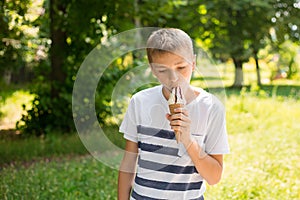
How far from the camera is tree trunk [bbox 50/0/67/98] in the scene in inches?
239

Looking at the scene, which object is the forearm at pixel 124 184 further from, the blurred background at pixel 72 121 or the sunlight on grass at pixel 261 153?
the sunlight on grass at pixel 261 153

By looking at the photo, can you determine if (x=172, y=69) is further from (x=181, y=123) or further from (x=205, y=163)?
(x=205, y=163)

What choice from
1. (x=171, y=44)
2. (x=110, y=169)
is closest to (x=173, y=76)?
(x=171, y=44)

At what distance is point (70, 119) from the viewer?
655 cm

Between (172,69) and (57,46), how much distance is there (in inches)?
200

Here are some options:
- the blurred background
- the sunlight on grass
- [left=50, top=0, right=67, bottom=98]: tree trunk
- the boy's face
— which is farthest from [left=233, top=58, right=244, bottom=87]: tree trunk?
the boy's face

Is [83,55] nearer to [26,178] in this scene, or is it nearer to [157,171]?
[26,178]

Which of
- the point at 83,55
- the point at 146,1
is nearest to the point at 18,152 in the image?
the point at 83,55

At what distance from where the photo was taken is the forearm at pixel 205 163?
1583mm

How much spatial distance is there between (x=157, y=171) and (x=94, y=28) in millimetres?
4492

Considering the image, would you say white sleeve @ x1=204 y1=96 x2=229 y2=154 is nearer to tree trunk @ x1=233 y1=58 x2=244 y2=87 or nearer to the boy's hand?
the boy's hand

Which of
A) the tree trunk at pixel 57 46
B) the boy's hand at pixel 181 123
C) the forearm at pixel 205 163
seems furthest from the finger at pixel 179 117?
the tree trunk at pixel 57 46

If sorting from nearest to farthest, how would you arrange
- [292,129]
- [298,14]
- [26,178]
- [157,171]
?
[157,171] → [26,178] → [292,129] → [298,14]

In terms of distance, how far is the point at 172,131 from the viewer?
1.66 meters
